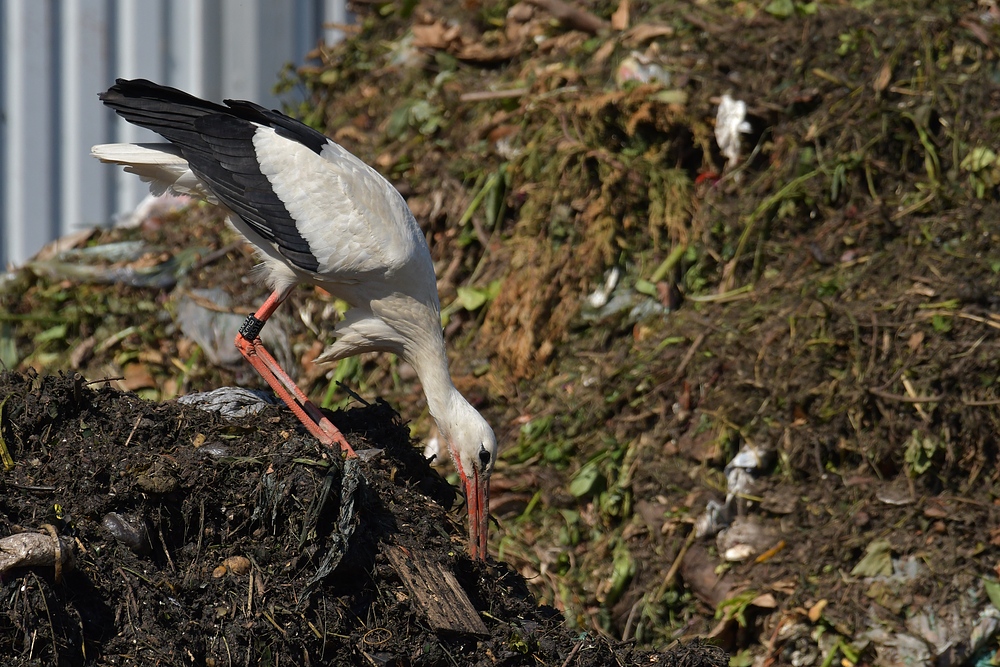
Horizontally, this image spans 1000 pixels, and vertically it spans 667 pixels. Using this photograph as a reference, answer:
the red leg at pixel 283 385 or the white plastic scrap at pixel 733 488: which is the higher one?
the red leg at pixel 283 385

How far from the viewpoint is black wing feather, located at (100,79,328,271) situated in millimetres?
4656

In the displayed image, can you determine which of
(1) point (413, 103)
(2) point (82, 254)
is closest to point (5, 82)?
(2) point (82, 254)

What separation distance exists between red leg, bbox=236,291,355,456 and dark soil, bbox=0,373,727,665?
0.71 ft

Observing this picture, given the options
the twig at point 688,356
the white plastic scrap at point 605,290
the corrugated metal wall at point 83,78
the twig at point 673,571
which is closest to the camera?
the twig at point 673,571

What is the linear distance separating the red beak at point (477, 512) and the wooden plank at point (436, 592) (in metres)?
0.30

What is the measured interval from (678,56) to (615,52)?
1.52 feet

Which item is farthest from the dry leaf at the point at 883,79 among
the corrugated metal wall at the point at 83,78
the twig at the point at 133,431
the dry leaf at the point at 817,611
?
the twig at the point at 133,431

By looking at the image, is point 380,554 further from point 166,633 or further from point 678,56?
point 678,56

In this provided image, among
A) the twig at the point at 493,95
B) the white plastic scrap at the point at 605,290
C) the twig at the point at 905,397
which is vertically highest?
the twig at the point at 493,95

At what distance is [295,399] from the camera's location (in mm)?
4594

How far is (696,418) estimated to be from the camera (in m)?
5.69

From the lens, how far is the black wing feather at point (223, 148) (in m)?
4.66

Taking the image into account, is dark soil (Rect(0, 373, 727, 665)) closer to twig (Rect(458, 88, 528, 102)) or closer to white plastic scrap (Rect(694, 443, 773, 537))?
white plastic scrap (Rect(694, 443, 773, 537))

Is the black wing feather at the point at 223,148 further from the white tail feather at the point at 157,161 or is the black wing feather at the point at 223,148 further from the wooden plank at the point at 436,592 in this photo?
the wooden plank at the point at 436,592
